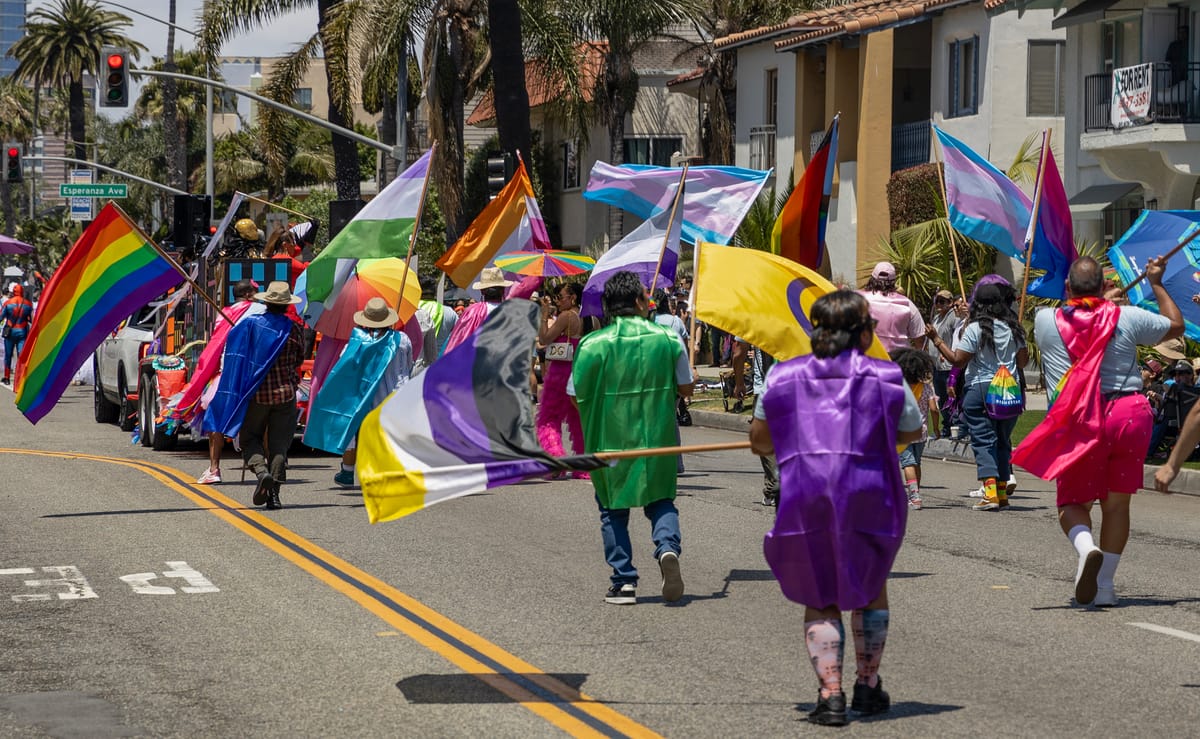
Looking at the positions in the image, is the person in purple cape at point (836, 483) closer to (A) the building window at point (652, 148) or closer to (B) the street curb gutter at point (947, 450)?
(B) the street curb gutter at point (947, 450)

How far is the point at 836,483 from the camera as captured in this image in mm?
6516

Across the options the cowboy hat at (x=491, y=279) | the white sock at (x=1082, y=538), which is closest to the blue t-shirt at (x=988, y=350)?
the white sock at (x=1082, y=538)

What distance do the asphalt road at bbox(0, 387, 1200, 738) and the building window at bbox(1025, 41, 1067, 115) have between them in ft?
62.7

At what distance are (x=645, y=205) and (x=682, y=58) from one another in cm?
3423

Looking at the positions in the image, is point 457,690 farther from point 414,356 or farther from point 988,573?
point 414,356

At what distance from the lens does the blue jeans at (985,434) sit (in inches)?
537

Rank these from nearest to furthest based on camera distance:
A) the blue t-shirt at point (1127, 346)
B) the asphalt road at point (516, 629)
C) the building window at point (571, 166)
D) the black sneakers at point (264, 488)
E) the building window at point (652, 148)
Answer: the asphalt road at point (516, 629) < the blue t-shirt at point (1127, 346) < the black sneakers at point (264, 488) < the building window at point (652, 148) < the building window at point (571, 166)

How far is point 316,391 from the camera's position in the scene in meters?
15.4

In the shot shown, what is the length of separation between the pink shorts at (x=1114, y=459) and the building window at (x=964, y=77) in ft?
77.4

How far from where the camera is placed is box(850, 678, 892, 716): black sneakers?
6742 millimetres

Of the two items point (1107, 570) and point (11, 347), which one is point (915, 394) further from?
point (11, 347)

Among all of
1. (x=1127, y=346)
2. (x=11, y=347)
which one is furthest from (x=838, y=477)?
(x=11, y=347)

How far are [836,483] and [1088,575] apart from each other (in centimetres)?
311

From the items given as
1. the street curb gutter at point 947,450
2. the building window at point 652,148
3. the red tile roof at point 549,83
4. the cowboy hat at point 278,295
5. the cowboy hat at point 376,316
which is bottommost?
the street curb gutter at point 947,450
